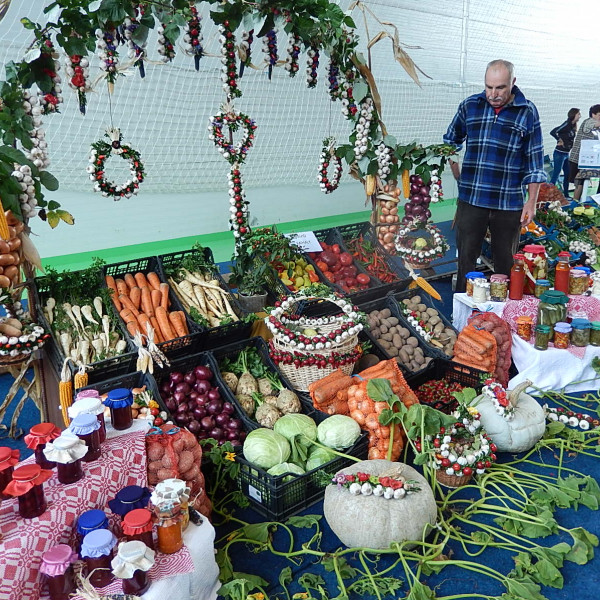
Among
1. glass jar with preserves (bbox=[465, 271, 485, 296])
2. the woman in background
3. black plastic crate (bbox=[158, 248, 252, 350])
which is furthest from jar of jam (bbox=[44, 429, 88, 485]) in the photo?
the woman in background

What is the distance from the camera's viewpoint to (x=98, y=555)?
200 cm

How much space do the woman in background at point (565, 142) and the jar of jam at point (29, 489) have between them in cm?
1127

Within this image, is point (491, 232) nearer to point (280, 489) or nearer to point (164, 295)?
point (164, 295)

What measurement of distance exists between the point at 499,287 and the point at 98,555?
3391 mm

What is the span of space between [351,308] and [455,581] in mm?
1823

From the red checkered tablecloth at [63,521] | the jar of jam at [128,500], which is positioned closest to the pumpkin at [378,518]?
the red checkered tablecloth at [63,521]

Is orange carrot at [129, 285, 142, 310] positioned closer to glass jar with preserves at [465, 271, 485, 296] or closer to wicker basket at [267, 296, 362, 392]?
wicker basket at [267, 296, 362, 392]

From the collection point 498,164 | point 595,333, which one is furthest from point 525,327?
point 498,164

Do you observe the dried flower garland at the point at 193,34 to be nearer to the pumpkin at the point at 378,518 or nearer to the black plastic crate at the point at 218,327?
the black plastic crate at the point at 218,327

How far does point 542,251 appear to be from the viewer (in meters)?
4.66

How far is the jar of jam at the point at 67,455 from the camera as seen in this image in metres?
2.20

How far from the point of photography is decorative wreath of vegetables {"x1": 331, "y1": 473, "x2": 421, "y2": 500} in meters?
2.69

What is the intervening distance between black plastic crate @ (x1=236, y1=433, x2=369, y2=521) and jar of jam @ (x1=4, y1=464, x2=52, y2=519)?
109 centimetres

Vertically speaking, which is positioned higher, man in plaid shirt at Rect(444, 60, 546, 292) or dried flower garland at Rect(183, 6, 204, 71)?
dried flower garland at Rect(183, 6, 204, 71)
